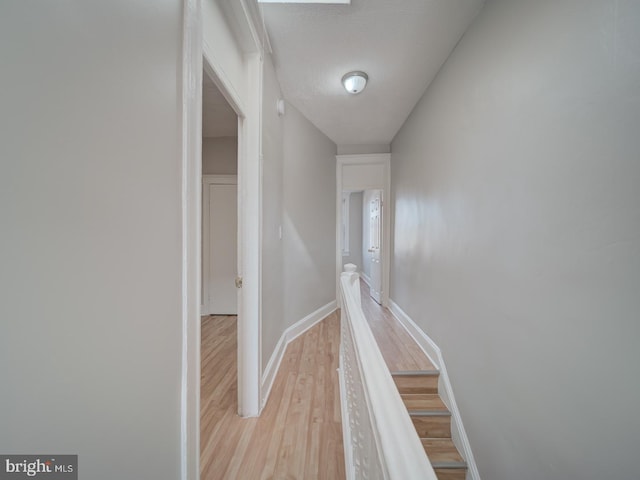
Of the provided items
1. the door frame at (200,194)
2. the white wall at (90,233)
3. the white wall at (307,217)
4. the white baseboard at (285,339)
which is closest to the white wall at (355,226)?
the white wall at (307,217)

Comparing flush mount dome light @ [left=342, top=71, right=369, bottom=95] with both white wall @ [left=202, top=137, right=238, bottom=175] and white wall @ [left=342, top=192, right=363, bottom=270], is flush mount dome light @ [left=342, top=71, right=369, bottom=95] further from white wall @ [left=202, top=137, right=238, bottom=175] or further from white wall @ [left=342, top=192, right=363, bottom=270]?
white wall @ [left=342, top=192, right=363, bottom=270]

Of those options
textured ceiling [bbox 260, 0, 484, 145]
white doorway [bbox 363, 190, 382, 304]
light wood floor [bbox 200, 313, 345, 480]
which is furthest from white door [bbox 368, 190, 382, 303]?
light wood floor [bbox 200, 313, 345, 480]

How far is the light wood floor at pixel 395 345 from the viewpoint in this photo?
7.08 feet

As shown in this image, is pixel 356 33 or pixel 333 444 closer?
pixel 333 444

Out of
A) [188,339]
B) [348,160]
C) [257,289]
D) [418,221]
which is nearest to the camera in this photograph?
[188,339]

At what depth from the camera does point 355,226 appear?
22.6ft

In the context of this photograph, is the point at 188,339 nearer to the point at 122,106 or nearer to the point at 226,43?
the point at 122,106

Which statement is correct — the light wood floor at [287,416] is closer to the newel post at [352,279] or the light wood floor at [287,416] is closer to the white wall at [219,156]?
the newel post at [352,279]

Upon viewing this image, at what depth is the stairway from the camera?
164 centimetres

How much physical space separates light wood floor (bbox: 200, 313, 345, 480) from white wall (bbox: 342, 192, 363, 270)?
4.59m

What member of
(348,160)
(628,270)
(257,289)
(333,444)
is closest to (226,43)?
(257,289)

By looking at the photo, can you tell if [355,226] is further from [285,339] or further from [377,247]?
[285,339]

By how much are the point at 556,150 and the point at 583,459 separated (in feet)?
3.94

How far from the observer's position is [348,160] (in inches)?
158
